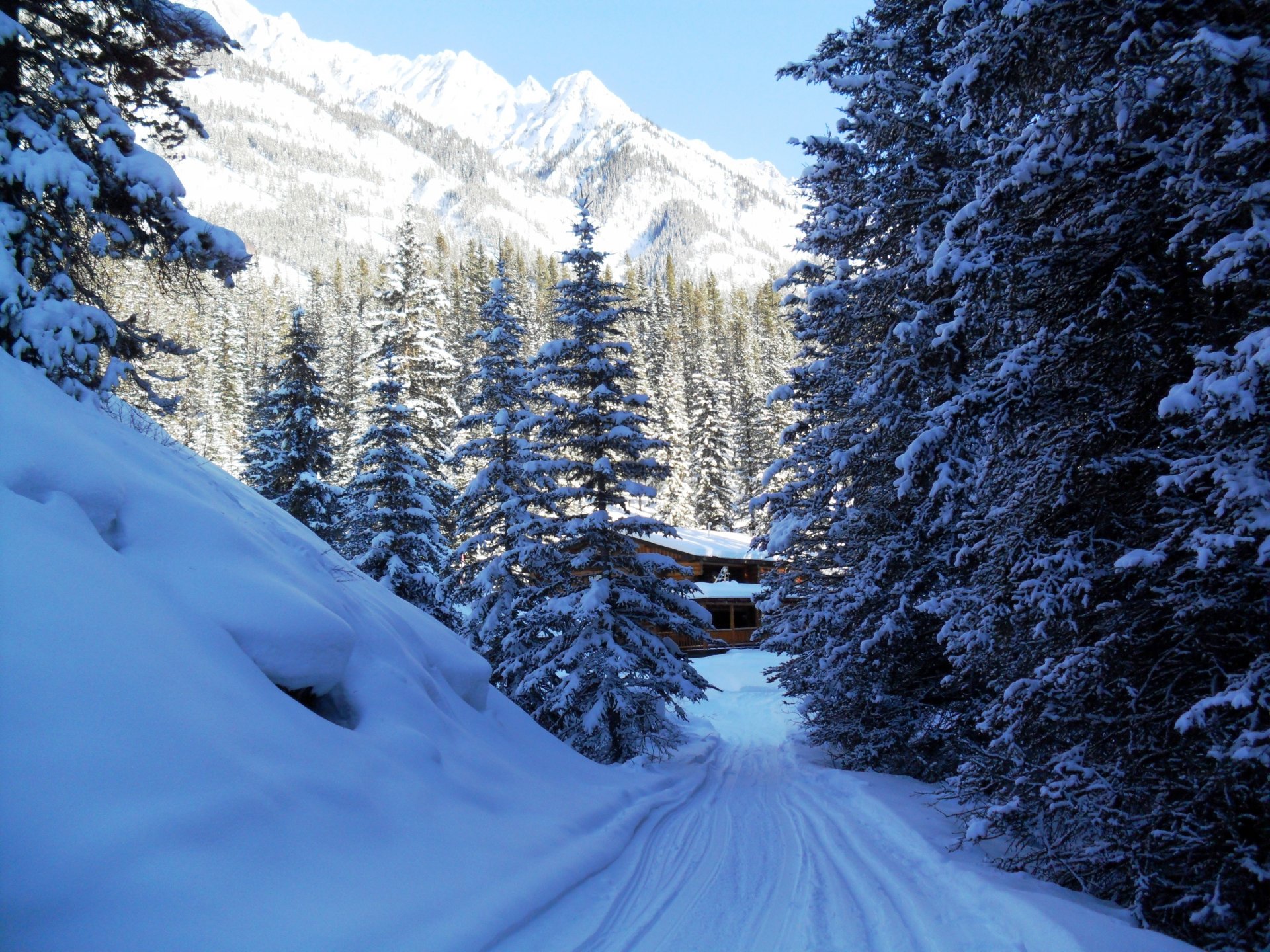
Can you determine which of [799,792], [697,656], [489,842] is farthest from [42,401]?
[697,656]

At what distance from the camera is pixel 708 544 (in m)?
41.1

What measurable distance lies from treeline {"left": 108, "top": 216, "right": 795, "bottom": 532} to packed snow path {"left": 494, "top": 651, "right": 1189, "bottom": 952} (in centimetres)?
2268

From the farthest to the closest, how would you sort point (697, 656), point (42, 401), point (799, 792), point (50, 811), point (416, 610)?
point (697, 656) → point (799, 792) → point (416, 610) → point (42, 401) → point (50, 811)

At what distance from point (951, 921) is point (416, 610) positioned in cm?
708

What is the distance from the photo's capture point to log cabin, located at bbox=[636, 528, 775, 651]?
37281 millimetres

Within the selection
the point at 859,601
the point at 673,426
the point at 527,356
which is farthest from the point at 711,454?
the point at 859,601

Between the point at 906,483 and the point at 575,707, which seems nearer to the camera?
the point at 906,483

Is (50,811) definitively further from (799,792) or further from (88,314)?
(799,792)

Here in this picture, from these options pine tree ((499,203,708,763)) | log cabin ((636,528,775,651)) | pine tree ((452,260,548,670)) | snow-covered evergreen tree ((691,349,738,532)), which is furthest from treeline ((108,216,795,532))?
pine tree ((499,203,708,763))

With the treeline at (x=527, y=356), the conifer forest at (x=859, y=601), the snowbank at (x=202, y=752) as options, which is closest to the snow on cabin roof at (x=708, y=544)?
the treeline at (x=527, y=356)

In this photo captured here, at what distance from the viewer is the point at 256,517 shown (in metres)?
7.28

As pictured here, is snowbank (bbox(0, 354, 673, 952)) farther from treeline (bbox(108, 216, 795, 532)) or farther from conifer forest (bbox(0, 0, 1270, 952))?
treeline (bbox(108, 216, 795, 532))

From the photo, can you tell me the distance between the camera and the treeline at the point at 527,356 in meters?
48.4

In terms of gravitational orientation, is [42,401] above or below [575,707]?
above
